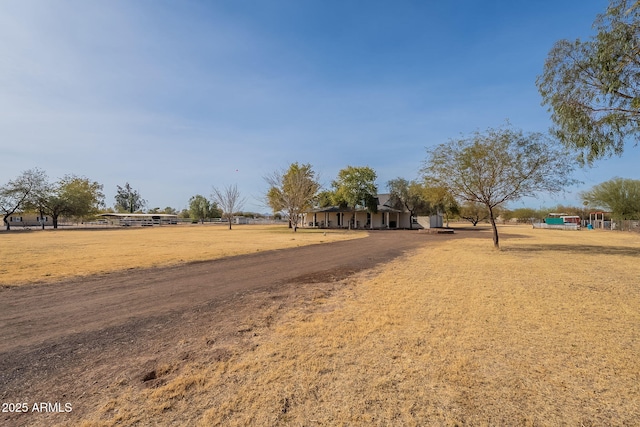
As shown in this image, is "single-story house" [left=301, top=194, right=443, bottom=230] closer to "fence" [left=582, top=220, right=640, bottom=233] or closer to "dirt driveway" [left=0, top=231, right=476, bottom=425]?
"fence" [left=582, top=220, right=640, bottom=233]

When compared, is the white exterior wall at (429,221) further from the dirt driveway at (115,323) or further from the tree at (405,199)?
the dirt driveway at (115,323)

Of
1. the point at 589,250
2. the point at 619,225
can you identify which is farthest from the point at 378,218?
the point at 589,250

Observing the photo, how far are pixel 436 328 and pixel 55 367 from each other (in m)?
5.07

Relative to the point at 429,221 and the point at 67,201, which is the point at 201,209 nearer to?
the point at 67,201

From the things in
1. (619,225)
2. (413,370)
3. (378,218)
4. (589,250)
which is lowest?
(589,250)

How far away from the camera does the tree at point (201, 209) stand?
87.6 metres

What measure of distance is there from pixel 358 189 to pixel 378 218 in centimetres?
662

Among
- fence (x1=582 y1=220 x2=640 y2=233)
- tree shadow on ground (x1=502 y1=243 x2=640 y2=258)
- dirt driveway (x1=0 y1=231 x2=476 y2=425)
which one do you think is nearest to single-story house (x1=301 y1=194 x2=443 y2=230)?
fence (x1=582 y1=220 x2=640 y2=233)

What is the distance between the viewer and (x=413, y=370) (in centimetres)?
335

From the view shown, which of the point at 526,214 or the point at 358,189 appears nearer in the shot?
the point at 358,189

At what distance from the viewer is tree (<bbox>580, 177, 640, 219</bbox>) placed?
39.8m

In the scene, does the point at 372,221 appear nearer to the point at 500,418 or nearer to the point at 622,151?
the point at 622,151

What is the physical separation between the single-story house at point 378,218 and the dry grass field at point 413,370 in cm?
3926

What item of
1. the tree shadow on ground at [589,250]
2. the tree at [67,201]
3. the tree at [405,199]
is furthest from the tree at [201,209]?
the tree shadow on ground at [589,250]
